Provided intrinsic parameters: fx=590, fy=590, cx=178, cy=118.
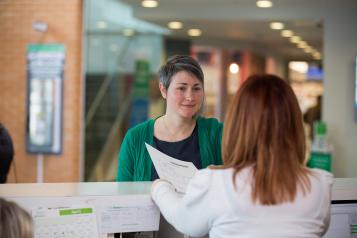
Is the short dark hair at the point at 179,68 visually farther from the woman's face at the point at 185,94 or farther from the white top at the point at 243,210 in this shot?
the white top at the point at 243,210

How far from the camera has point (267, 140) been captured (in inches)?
59.0

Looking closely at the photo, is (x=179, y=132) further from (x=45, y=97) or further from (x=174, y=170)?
(x=45, y=97)

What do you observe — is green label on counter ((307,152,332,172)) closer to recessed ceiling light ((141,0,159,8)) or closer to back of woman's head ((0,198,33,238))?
recessed ceiling light ((141,0,159,8))

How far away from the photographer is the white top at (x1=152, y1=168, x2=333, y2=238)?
4.83 feet

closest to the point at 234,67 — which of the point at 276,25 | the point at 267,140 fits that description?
the point at 276,25

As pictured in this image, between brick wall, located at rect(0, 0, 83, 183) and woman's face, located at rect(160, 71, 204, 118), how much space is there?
5.30m

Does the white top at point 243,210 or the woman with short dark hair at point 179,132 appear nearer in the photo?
the white top at point 243,210

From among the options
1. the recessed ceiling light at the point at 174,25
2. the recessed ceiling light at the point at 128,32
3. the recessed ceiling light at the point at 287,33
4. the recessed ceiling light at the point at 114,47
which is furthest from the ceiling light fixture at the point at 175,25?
the recessed ceiling light at the point at 287,33

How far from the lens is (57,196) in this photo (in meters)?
1.82

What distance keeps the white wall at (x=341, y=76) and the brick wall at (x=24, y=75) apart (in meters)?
3.21

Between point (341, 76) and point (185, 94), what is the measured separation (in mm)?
5559

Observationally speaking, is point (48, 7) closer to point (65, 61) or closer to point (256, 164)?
point (65, 61)

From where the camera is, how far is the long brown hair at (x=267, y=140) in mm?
1479

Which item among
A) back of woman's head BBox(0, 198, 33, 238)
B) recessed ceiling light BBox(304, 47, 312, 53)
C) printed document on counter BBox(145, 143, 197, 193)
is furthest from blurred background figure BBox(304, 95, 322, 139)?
back of woman's head BBox(0, 198, 33, 238)
